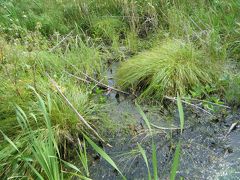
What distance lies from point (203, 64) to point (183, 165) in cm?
117

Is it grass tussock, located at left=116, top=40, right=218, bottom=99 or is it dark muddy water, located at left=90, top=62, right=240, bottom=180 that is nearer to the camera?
dark muddy water, located at left=90, top=62, right=240, bottom=180

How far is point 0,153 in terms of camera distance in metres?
2.06

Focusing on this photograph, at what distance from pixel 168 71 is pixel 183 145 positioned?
0.80 m

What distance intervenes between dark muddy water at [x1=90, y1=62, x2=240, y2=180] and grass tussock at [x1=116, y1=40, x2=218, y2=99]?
226 mm

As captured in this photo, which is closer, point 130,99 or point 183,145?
point 183,145

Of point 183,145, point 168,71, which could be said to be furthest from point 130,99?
point 183,145

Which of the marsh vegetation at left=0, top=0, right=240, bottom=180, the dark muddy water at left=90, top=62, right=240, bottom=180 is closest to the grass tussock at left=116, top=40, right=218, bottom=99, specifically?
the marsh vegetation at left=0, top=0, right=240, bottom=180

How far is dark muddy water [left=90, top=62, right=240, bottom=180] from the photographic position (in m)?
2.17

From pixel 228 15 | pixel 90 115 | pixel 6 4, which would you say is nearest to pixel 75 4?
pixel 6 4

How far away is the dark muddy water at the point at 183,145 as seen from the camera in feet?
7.13

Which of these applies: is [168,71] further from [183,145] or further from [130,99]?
[183,145]

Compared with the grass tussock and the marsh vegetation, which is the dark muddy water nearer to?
the marsh vegetation

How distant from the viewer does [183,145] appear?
2.37 metres

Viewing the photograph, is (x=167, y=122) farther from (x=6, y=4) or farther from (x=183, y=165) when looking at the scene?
(x=6, y=4)
